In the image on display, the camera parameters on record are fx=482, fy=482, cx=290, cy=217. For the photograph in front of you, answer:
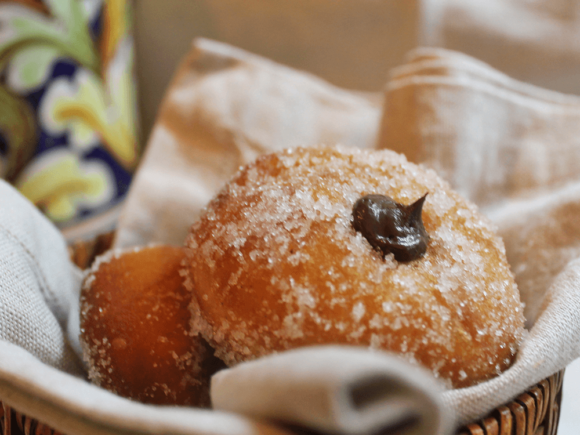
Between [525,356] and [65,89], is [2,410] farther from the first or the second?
[65,89]

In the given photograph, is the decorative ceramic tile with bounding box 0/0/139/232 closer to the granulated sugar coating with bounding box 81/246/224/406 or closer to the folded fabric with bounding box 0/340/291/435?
the granulated sugar coating with bounding box 81/246/224/406

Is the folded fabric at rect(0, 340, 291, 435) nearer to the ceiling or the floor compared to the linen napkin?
nearer to the floor

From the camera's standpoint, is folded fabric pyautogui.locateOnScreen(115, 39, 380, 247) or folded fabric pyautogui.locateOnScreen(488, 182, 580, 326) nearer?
folded fabric pyautogui.locateOnScreen(488, 182, 580, 326)

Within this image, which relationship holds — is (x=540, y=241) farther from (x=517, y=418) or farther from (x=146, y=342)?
(x=146, y=342)

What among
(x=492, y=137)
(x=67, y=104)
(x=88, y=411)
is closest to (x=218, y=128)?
(x=67, y=104)

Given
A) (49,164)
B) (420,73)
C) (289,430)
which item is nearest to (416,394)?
(289,430)

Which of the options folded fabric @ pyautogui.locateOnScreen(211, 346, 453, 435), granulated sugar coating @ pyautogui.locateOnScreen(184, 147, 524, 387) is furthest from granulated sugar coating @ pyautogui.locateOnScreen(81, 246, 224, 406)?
folded fabric @ pyautogui.locateOnScreen(211, 346, 453, 435)
